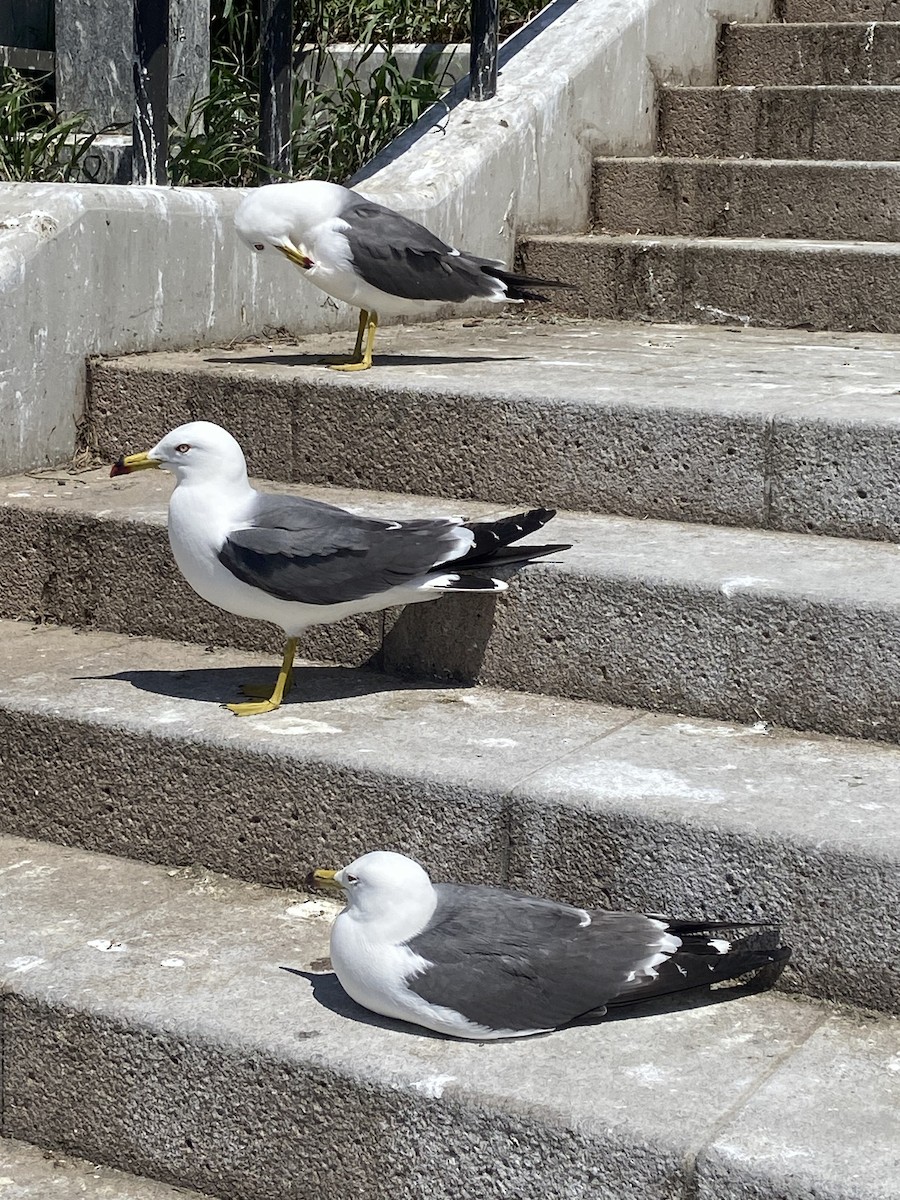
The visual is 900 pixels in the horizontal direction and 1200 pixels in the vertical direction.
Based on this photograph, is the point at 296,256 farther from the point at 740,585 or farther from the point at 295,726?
the point at 740,585

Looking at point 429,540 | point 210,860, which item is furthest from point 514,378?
point 210,860

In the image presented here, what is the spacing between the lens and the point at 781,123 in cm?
594

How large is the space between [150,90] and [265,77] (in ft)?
2.39

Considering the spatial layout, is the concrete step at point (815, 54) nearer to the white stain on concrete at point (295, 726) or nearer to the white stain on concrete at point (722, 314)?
the white stain on concrete at point (722, 314)

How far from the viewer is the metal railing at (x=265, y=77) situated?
4.62 meters

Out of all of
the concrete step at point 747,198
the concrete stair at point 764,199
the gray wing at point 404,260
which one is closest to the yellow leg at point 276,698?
the gray wing at point 404,260

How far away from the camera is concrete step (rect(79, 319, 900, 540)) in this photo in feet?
11.5

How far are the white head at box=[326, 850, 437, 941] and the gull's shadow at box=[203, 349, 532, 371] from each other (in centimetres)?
214

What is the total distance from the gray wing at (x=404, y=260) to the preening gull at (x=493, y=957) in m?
2.25

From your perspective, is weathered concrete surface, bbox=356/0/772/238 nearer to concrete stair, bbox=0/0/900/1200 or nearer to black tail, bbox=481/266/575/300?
black tail, bbox=481/266/575/300

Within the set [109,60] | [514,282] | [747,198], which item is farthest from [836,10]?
[109,60]

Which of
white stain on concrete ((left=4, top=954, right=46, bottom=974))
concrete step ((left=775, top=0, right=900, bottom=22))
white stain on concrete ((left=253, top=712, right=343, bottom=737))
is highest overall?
concrete step ((left=775, top=0, right=900, bottom=22))

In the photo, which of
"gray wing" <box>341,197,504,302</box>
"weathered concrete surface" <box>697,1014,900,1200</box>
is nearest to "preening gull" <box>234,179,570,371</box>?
"gray wing" <box>341,197,504,302</box>

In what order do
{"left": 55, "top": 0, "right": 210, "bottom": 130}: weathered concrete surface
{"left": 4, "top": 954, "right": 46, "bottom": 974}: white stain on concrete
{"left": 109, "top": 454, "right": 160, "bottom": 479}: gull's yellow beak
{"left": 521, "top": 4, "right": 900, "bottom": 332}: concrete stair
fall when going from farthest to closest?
1. {"left": 55, "top": 0, "right": 210, "bottom": 130}: weathered concrete surface
2. {"left": 521, "top": 4, "right": 900, "bottom": 332}: concrete stair
3. {"left": 109, "top": 454, "right": 160, "bottom": 479}: gull's yellow beak
4. {"left": 4, "top": 954, "right": 46, "bottom": 974}: white stain on concrete
